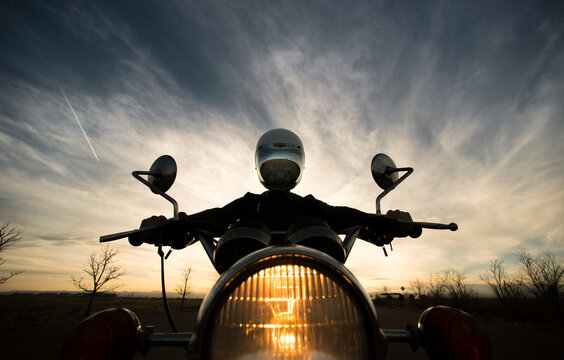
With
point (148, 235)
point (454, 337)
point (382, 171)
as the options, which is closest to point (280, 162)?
point (382, 171)

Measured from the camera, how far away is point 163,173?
1.62 meters

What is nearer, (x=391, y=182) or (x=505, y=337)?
(x=391, y=182)

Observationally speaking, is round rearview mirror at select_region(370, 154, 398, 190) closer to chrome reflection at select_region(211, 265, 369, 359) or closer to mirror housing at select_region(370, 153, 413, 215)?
mirror housing at select_region(370, 153, 413, 215)

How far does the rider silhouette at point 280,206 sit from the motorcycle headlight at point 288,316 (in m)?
0.72

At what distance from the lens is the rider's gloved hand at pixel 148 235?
5.59 feet

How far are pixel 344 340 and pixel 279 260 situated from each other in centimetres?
29

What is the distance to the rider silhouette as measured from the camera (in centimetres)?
173

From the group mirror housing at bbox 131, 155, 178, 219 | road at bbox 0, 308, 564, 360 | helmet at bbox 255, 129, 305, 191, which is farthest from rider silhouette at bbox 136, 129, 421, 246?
road at bbox 0, 308, 564, 360

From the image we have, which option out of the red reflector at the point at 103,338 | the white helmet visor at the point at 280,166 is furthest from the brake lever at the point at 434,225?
the red reflector at the point at 103,338

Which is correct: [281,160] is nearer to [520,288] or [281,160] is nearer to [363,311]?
[363,311]

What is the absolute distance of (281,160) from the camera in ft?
5.95

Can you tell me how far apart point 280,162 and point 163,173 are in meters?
0.75

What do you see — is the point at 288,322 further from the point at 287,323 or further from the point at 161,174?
the point at 161,174

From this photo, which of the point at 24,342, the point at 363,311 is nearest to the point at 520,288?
the point at 363,311
